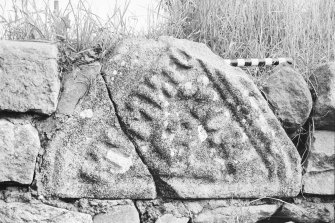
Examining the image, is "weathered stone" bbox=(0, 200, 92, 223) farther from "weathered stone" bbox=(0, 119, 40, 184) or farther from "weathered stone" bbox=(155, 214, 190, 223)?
"weathered stone" bbox=(155, 214, 190, 223)

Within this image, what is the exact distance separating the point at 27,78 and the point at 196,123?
2.21 feet

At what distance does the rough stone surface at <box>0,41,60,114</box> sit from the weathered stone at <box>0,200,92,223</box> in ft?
1.14

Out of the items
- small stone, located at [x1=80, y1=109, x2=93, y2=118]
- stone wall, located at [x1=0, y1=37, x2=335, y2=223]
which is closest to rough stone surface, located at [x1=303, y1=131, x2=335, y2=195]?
stone wall, located at [x1=0, y1=37, x2=335, y2=223]

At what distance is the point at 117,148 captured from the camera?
5.75 ft

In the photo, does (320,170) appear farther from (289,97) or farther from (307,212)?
(289,97)

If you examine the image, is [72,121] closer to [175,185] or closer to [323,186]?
[175,185]

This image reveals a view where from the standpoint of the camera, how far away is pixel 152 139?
1779 mm

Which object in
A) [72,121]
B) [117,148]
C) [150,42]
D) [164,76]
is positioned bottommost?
[117,148]

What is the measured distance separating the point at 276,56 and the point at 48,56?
3.93 feet

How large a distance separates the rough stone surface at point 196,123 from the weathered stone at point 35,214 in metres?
0.35

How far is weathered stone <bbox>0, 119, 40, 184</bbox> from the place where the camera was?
1.63 meters

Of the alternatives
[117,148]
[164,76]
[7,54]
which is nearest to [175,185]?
[117,148]

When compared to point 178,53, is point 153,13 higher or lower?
higher

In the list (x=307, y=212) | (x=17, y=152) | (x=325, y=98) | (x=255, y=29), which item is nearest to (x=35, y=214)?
(x=17, y=152)
